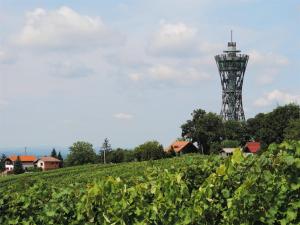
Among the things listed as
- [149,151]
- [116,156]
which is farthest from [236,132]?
[116,156]

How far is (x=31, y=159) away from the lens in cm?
18300

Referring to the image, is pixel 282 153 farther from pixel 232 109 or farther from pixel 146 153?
pixel 232 109

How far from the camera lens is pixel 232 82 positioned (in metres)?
154

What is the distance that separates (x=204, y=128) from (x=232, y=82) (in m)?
40.1

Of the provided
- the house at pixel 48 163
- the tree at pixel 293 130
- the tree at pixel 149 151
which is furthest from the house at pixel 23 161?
the tree at pixel 293 130

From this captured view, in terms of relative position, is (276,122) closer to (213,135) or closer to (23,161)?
(213,135)

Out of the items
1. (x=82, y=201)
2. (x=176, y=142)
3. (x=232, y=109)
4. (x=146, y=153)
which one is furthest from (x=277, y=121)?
(x=82, y=201)

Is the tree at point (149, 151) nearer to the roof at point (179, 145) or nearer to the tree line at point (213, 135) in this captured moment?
the tree line at point (213, 135)

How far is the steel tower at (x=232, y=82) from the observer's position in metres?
152

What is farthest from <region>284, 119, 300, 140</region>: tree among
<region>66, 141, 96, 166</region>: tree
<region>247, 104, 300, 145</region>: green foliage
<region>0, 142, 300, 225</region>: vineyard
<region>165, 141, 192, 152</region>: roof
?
<region>0, 142, 300, 225</region>: vineyard

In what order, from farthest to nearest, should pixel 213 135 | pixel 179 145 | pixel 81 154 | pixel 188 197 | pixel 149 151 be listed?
Answer: pixel 81 154 → pixel 179 145 → pixel 213 135 → pixel 149 151 → pixel 188 197

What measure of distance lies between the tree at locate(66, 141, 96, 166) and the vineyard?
13054 cm

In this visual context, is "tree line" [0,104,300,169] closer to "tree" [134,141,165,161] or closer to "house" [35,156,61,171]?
"tree" [134,141,165,161]

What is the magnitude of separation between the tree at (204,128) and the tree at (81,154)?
3016 cm
